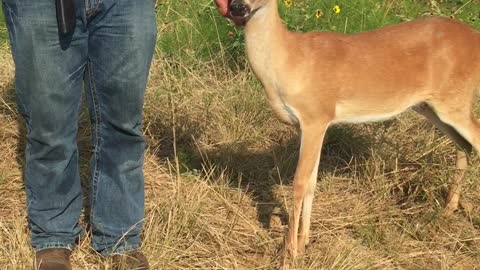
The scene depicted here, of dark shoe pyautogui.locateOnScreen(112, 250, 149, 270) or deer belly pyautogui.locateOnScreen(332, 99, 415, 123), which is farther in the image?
deer belly pyautogui.locateOnScreen(332, 99, 415, 123)

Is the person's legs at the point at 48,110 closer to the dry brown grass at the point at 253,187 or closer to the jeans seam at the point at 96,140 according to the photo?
the jeans seam at the point at 96,140

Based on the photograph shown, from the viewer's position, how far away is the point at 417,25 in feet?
14.4

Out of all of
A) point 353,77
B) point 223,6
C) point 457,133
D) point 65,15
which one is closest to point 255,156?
point 353,77

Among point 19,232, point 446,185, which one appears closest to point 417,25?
point 446,185

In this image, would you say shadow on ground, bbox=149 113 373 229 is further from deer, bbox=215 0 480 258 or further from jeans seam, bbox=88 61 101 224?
jeans seam, bbox=88 61 101 224

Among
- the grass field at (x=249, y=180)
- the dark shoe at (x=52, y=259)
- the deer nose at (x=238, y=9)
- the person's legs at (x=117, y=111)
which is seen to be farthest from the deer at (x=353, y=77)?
the dark shoe at (x=52, y=259)

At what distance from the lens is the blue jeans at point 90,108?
313 cm

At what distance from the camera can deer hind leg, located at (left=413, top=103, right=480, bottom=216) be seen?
4414 millimetres

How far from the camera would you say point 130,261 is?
3.55 m

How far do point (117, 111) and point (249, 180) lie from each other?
5.49 ft

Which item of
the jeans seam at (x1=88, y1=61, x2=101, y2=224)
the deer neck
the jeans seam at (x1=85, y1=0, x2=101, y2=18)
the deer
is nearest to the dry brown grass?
the deer

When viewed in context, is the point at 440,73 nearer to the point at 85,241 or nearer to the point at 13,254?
the point at 85,241

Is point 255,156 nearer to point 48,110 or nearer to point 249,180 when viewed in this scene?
point 249,180

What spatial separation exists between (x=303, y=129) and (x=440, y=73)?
105cm
